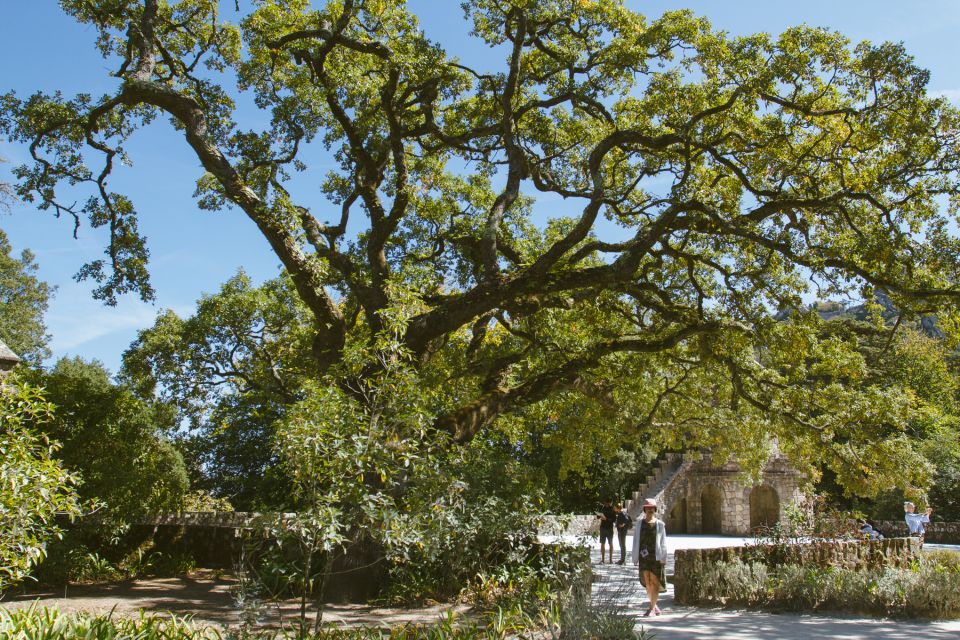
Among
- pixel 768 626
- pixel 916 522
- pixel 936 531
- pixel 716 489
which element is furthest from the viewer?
pixel 716 489

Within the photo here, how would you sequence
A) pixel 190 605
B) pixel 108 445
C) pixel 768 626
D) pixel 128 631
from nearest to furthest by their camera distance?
pixel 128 631
pixel 768 626
pixel 190 605
pixel 108 445

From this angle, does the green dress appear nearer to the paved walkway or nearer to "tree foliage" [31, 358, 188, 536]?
the paved walkway

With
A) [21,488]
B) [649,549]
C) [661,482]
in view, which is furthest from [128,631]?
[661,482]

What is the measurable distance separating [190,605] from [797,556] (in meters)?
9.81

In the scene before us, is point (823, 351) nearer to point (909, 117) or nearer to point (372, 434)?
point (909, 117)

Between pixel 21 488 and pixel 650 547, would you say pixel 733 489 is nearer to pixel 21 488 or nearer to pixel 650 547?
pixel 650 547

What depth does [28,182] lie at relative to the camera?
12.2 m

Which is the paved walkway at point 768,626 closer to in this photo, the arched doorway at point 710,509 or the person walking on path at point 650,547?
the person walking on path at point 650,547

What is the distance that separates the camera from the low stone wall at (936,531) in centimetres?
2262

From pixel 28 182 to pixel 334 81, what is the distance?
5.92 meters

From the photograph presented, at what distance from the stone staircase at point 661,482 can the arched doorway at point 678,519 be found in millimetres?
1885

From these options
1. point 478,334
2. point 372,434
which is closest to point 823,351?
point 478,334

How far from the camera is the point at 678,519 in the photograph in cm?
2997

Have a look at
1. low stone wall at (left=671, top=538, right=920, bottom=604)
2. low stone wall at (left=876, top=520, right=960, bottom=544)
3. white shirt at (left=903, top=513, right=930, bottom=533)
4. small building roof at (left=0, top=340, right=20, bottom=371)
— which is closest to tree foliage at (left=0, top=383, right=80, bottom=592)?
low stone wall at (left=671, top=538, right=920, bottom=604)
